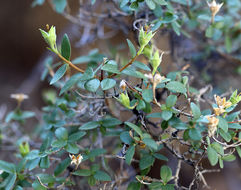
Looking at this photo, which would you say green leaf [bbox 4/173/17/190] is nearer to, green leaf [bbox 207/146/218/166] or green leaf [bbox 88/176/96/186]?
green leaf [bbox 88/176/96/186]

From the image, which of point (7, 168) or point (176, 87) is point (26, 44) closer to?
point (7, 168)

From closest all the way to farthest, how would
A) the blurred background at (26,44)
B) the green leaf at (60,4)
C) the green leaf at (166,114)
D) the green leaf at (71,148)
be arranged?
the green leaf at (166,114) < the green leaf at (71,148) < the green leaf at (60,4) < the blurred background at (26,44)

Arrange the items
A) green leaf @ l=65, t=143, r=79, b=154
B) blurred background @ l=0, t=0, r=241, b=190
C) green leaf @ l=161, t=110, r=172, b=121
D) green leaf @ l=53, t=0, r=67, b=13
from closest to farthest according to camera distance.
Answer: green leaf @ l=161, t=110, r=172, b=121 < green leaf @ l=65, t=143, r=79, b=154 < green leaf @ l=53, t=0, r=67, b=13 < blurred background @ l=0, t=0, r=241, b=190

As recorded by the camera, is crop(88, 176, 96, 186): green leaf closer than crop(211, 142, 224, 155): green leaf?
No

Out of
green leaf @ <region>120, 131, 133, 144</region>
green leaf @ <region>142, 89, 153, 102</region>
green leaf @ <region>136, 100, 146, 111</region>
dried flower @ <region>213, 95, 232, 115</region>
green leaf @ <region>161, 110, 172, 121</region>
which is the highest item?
green leaf @ <region>142, 89, 153, 102</region>

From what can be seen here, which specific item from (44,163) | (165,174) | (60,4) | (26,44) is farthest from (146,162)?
(26,44)

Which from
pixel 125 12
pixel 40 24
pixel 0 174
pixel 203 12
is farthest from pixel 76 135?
pixel 40 24

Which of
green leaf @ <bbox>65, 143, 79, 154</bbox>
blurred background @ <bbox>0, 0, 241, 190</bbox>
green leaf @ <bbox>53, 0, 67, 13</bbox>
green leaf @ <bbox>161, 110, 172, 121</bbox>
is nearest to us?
green leaf @ <bbox>161, 110, 172, 121</bbox>

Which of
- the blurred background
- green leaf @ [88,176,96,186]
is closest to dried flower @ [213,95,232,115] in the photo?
green leaf @ [88,176,96,186]

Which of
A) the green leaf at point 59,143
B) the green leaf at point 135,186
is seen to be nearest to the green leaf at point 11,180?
the green leaf at point 59,143

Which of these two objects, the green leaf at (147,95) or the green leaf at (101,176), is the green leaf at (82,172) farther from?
the green leaf at (147,95)

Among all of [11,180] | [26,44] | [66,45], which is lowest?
[26,44]

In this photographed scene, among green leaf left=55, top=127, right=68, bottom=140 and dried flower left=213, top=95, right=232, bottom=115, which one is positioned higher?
dried flower left=213, top=95, right=232, bottom=115

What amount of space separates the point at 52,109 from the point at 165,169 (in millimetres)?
486
